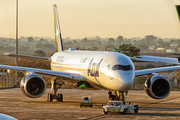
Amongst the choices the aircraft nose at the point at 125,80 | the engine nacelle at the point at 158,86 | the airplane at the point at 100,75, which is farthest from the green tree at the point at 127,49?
the aircraft nose at the point at 125,80

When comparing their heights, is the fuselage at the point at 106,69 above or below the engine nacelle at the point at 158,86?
above

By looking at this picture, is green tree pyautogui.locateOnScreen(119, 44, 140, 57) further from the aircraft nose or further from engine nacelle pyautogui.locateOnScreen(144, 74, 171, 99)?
the aircraft nose

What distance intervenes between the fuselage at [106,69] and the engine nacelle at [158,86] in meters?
3.38

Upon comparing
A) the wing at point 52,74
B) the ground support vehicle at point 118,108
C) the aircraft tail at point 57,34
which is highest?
the aircraft tail at point 57,34

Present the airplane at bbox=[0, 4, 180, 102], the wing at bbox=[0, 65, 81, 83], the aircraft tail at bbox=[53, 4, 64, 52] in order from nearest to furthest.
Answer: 1. the airplane at bbox=[0, 4, 180, 102]
2. the wing at bbox=[0, 65, 81, 83]
3. the aircraft tail at bbox=[53, 4, 64, 52]

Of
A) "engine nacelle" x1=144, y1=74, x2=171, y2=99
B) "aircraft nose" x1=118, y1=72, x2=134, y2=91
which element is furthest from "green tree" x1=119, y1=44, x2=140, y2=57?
"aircraft nose" x1=118, y1=72, x2=134, y2=91

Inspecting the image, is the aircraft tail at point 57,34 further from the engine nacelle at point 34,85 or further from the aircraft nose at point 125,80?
the aircraft nose at point 125,80

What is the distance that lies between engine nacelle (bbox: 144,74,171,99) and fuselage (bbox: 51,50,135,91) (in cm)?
338

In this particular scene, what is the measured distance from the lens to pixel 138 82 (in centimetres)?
7000

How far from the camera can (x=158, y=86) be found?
95.3 ft

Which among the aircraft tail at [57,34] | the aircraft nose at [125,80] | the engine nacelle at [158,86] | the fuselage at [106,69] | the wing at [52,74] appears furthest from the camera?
the aircraft tail at [57,34]

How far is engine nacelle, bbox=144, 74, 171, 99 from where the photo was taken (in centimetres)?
2853

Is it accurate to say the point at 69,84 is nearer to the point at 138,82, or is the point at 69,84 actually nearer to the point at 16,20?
the point at 16,20

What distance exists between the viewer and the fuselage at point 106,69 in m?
24.8
